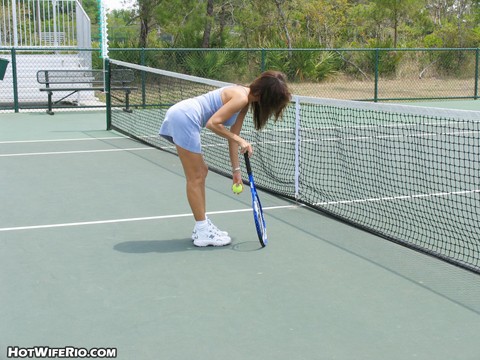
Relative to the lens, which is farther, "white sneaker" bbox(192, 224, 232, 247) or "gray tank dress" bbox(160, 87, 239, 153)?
"white sneaker" bbox(192, 224, 232, 247)

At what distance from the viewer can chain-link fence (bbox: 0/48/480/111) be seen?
1811 centimetres

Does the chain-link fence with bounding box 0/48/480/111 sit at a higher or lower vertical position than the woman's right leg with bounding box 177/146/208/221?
higher

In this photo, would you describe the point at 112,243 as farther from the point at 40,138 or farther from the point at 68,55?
the point at 68,55

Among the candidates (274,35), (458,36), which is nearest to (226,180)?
(274,35)

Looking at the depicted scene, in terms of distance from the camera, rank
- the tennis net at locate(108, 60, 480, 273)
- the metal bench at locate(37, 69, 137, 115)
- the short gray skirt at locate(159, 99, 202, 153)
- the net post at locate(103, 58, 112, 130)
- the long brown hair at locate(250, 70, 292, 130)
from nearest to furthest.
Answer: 1. the long brown hair at locate(250, 70, 292, 130)
2. the short gray skirt at locate(159, 99, 202, 153)
3. the tennis net at locate(108, 60, 480, 273)
4. the net post at locate(103, 58, 112, 130)
5. the metal bench at locate(37, 69, 137, 115)

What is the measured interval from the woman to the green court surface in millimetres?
270

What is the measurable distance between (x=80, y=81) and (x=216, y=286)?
12602 mm

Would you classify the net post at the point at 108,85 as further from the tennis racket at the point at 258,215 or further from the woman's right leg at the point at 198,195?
the tennis racket at the point at 258,215

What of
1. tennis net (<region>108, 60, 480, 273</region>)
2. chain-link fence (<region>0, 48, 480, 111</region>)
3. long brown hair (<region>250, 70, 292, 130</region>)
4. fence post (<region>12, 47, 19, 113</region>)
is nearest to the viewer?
long brown hair (<region>250, 70, 292, 130</region>)

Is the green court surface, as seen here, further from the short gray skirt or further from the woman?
the short gray skirt

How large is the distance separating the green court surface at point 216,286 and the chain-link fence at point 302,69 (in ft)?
Result: 34.7

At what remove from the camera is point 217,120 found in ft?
18.0

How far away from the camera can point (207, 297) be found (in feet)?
15.6

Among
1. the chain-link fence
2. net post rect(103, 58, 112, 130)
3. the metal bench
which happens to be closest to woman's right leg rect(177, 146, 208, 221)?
net post rect(103, 58, 112, 130)
